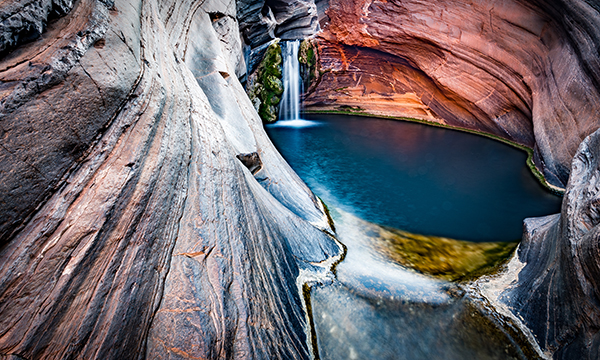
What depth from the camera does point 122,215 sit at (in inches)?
76.9

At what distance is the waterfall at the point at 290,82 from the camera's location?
1338 centimetres

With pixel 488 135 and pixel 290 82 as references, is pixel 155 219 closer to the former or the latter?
pixel 488 135

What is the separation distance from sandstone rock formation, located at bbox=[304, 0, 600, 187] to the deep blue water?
1.13 meters

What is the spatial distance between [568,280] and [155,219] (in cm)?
400

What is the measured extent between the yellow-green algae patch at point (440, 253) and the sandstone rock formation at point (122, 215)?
2.06 metres

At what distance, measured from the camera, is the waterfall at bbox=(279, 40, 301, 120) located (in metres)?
13.4

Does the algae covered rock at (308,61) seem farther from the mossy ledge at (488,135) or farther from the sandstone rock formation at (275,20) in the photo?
the mossy ledge at (488,135)

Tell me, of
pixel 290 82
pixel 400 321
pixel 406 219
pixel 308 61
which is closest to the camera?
pixel 400 321

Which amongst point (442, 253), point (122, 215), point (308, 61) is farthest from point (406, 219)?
point (308, 61)

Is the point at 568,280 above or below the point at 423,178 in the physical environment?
above

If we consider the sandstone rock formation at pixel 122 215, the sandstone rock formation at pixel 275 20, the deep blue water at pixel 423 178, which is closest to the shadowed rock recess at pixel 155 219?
the sandstone rock formation at pixel 122 215

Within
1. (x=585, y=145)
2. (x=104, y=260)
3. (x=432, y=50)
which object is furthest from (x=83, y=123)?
(x=432, y=50)

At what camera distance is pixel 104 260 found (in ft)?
5.86

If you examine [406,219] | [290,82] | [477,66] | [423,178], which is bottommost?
[406,219]
